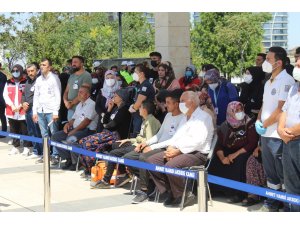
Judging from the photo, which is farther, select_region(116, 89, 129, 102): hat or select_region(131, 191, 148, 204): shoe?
select_region(116, 89, 129, 102): hat

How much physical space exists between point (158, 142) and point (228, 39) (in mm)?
45288

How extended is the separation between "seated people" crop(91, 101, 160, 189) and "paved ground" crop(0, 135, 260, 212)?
0.18 metres

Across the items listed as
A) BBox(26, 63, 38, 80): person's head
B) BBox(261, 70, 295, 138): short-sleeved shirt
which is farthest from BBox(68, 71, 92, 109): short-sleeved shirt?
BBox(261, 70, 295, 138): short-sleeved shirt

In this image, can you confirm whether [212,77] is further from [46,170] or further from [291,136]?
[46,170]

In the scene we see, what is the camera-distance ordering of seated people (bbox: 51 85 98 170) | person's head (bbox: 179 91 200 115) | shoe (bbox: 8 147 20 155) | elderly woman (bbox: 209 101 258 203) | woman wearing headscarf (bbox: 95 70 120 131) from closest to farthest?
elderly woman (bbox: 209 101 258 203) → person's head (bbox: 179 91 200 115) → woman wearing headscarf (bbox: 95 70 120 131) → seated people (bbox: 51 85 98 170) → shoe (bbox: 8 147 20 155)

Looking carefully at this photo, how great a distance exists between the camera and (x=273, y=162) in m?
6.07

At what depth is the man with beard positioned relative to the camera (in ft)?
31.7

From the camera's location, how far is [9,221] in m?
6.05

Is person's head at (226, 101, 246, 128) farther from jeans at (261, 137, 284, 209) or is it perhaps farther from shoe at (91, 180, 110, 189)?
shoe at (91, 180, 110, 189)

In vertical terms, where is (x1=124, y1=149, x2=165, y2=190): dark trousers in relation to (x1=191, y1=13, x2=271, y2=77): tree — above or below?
below

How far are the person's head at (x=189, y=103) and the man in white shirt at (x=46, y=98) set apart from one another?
3.30 m

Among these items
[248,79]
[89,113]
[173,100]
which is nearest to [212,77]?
[248,79]

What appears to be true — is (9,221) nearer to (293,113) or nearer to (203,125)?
(203,125)

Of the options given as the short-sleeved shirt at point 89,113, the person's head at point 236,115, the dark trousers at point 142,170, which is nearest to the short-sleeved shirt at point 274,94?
the person's head at point 236,115
